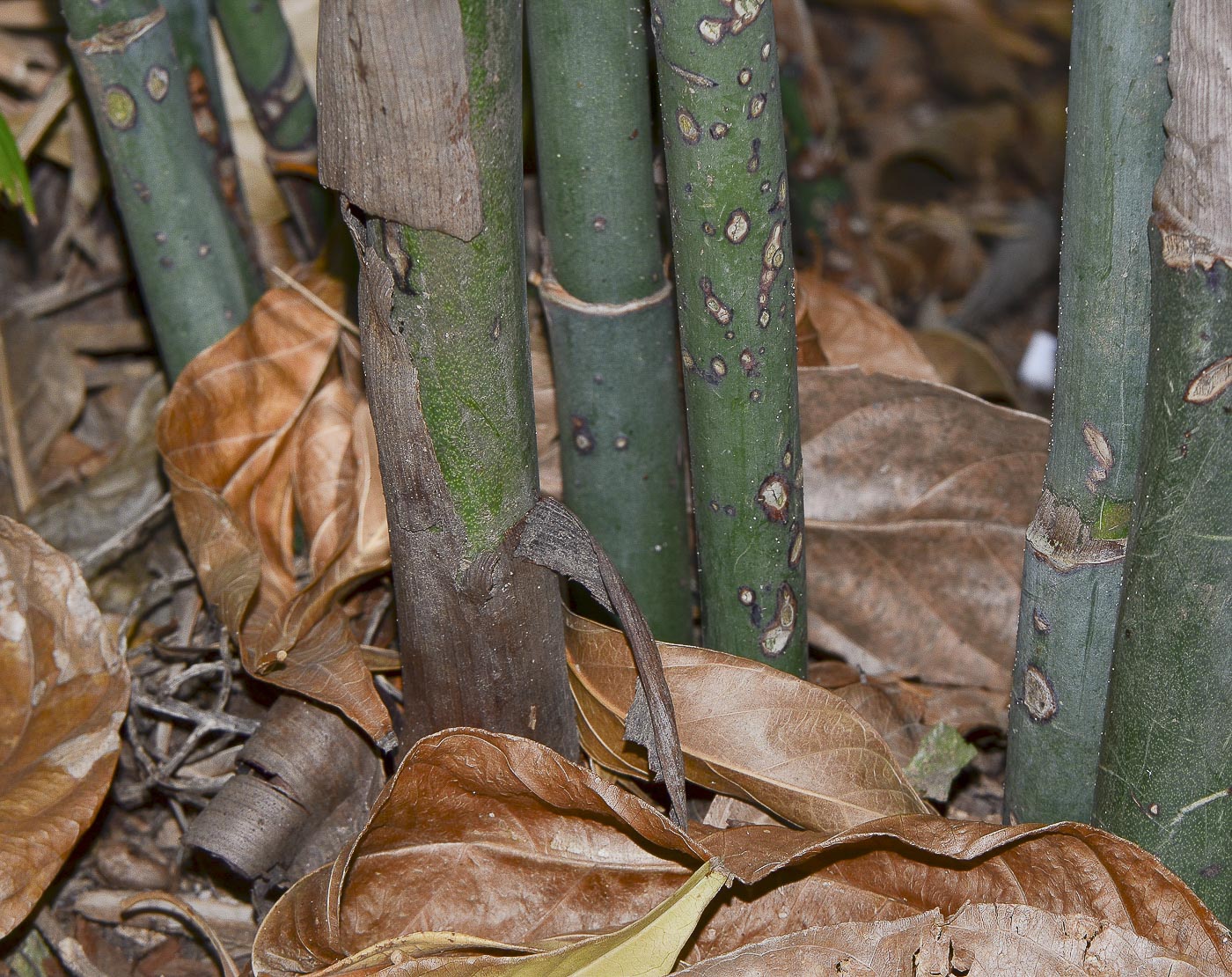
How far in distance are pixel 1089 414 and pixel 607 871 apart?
0.42 m

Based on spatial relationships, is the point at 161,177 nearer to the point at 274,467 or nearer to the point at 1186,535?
the point at 274,467

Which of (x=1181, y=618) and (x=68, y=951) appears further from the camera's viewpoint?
(x=68, y=951)

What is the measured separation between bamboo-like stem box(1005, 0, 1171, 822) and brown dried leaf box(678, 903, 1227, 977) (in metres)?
0.13

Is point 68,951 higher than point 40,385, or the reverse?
point 40,385

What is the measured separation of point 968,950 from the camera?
→ 30.6 inches

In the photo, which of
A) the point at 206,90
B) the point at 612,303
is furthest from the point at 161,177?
the point at 612,303

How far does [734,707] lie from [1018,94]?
208cm

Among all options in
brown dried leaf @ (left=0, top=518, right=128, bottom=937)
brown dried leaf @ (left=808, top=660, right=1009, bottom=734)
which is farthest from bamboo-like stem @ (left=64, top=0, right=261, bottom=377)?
brown dried leaf @ (left=808, top=660, right=1009, bottom=734)

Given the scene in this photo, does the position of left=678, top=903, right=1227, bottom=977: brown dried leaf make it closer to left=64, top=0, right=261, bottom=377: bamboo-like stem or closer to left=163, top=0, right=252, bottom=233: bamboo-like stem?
left=64, top=0, right=261, bottom=377: bamboo-like stem

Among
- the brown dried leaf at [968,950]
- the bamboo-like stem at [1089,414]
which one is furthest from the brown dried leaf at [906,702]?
the brown dried leaf at [968,950]

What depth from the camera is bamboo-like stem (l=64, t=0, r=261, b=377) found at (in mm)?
1001

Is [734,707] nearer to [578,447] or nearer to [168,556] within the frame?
[578,447]

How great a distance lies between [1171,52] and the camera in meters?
0.61

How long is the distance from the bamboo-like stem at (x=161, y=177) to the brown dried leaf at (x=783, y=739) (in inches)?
19.9
